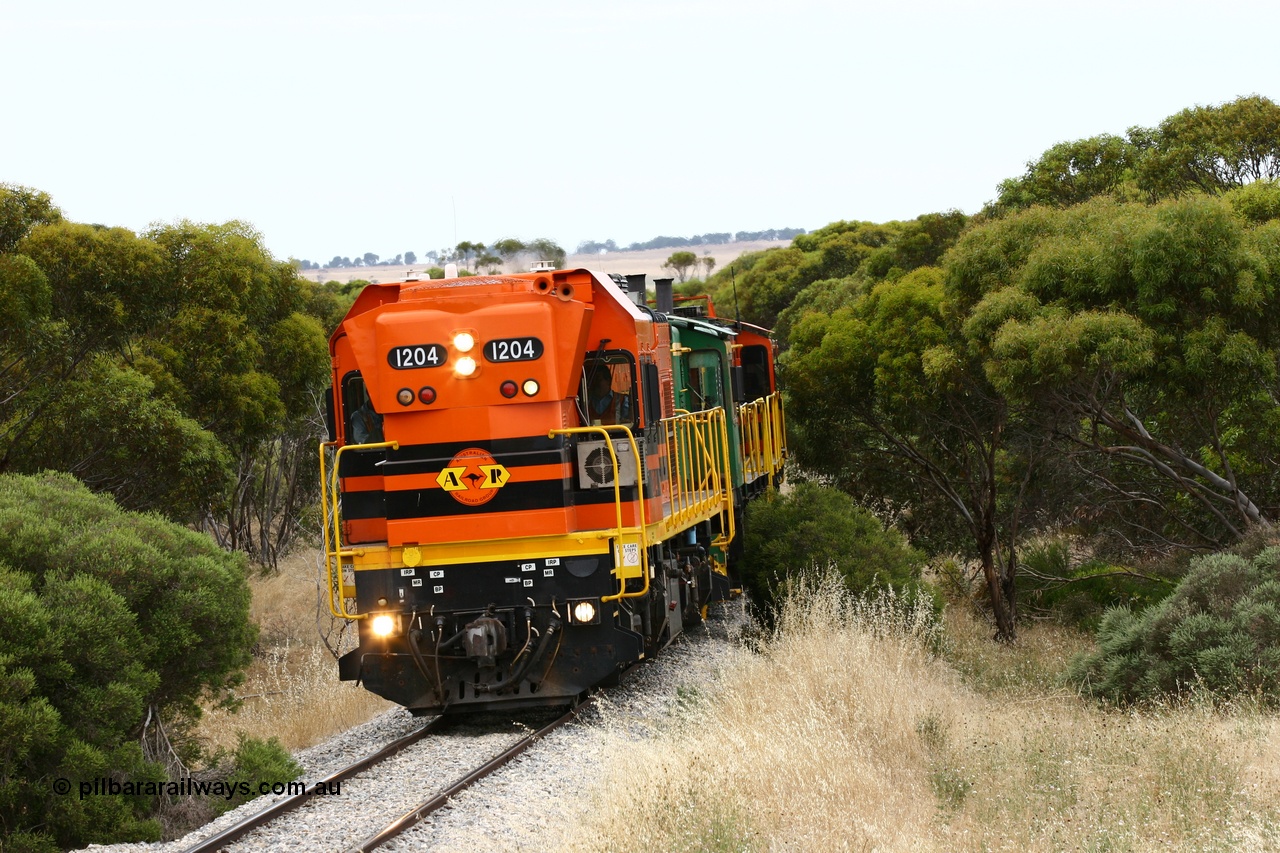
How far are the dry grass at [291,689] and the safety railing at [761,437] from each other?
6179 mm

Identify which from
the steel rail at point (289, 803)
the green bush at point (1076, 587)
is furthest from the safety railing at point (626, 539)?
the green bush at point (1076, 587)

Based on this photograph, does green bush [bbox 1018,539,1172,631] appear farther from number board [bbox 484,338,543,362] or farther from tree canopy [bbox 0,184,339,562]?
tree canopy [bbox 0,184,339,562]

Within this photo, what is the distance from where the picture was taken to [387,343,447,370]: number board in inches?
419

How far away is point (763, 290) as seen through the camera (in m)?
58.4

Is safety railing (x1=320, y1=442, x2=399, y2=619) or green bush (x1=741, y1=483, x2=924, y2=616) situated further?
green bush (x1=741, y1=483, x2=924, y2=616)

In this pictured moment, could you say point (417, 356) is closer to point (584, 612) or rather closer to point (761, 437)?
point (584, 612)

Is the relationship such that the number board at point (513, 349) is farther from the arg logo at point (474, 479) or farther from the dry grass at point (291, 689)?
the dry grass at point (291, 689)

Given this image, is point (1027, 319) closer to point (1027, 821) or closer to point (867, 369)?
point (867, 369)

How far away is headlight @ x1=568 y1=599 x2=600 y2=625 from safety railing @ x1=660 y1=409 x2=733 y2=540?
1.10m

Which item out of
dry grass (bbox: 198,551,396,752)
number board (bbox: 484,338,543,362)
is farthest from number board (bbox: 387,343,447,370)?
dry grass (bbox: 198,551,396,752)

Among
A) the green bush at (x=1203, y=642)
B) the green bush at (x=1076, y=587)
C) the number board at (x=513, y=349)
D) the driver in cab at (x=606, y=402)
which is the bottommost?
the green bush at (x=1076, y=587)

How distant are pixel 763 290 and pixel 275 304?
3959 centimetres

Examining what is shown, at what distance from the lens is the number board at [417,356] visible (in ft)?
34.9

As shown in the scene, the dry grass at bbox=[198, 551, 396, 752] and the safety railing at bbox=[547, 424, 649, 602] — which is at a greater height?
the safety railing at bbox=[547, 424, 649, 602]
